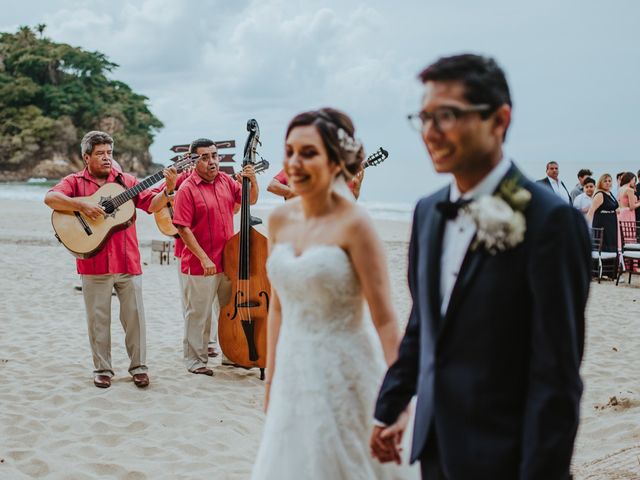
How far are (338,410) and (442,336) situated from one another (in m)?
0.86

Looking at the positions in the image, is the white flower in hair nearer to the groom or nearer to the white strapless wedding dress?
the white strapless wedding dress

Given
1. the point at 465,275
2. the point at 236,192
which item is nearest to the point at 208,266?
the point at 236,192

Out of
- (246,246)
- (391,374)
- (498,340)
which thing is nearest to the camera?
(498,340)

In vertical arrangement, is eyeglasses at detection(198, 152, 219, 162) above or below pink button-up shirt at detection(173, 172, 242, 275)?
above

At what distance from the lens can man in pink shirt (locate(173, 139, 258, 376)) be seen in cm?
632

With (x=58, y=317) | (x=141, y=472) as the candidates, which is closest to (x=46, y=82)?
(x=58, y=317)

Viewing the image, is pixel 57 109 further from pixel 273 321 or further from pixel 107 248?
pixel 273 321

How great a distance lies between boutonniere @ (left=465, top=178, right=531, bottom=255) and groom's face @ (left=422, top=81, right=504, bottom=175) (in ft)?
0.38

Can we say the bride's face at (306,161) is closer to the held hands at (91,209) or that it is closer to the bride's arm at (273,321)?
the bride's arm at (273,321)

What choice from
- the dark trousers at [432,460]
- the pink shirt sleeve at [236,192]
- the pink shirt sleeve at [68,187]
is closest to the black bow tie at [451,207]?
the dark trousers at [432,460]

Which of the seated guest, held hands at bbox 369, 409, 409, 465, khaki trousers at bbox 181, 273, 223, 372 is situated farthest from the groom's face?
the seated guest

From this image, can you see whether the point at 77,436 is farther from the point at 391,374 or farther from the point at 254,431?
the point at 391,374

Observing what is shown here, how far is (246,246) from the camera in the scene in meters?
6.07

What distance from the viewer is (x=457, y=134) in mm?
1782
